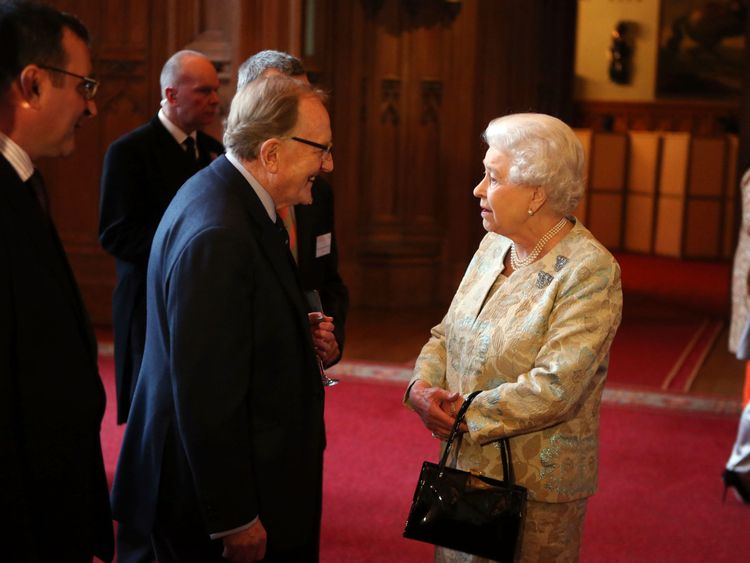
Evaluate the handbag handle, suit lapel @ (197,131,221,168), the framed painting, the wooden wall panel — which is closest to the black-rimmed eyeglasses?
the handbag handle

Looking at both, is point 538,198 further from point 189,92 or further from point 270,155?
point 189,92

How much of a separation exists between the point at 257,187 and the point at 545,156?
0.71 m

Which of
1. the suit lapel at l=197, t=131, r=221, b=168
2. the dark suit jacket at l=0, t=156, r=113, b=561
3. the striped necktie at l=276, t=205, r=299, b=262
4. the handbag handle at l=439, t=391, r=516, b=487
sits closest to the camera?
the dark suit jacket at l=0, t=156, r=113, b=561

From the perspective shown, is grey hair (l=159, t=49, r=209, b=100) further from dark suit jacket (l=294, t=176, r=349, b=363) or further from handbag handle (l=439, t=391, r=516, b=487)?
handbag handle (l=439, t=391, r=516, b=487)

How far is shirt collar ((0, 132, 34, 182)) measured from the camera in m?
1.86

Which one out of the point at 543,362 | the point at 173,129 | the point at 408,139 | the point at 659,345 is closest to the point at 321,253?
the point at 173,129

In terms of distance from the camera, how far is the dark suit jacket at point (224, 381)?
2098mm

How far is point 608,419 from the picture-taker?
577cm

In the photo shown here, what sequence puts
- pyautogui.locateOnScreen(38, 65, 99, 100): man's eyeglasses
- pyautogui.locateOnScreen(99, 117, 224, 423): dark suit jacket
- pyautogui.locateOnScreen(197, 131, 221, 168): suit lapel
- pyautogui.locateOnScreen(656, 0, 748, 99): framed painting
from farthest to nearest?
pyautogui.locateOnScreen(656, 0, 748, 99): framed painting, pyautogui.locateOnScreen(197, 131, 221, 168): suit lapel, pyautogui.locateOnScreen(99, 117, 224, 423): dark suit jacket, pyautogui.locateOnScreen(38, 65, 99, 100): man's eyeglasses

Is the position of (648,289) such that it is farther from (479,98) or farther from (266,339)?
(266,339)

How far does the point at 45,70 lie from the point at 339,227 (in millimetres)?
6801

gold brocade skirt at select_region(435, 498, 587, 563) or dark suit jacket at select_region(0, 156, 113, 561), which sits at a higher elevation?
dark suit jacket at select_region(0, 156, 113, 561)

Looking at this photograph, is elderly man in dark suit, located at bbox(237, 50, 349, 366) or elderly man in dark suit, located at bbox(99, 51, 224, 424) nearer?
elderly man in dark suit, located at bbox(237, 50, 349, 366)

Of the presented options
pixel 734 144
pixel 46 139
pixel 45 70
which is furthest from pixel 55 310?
pixel 734 144
